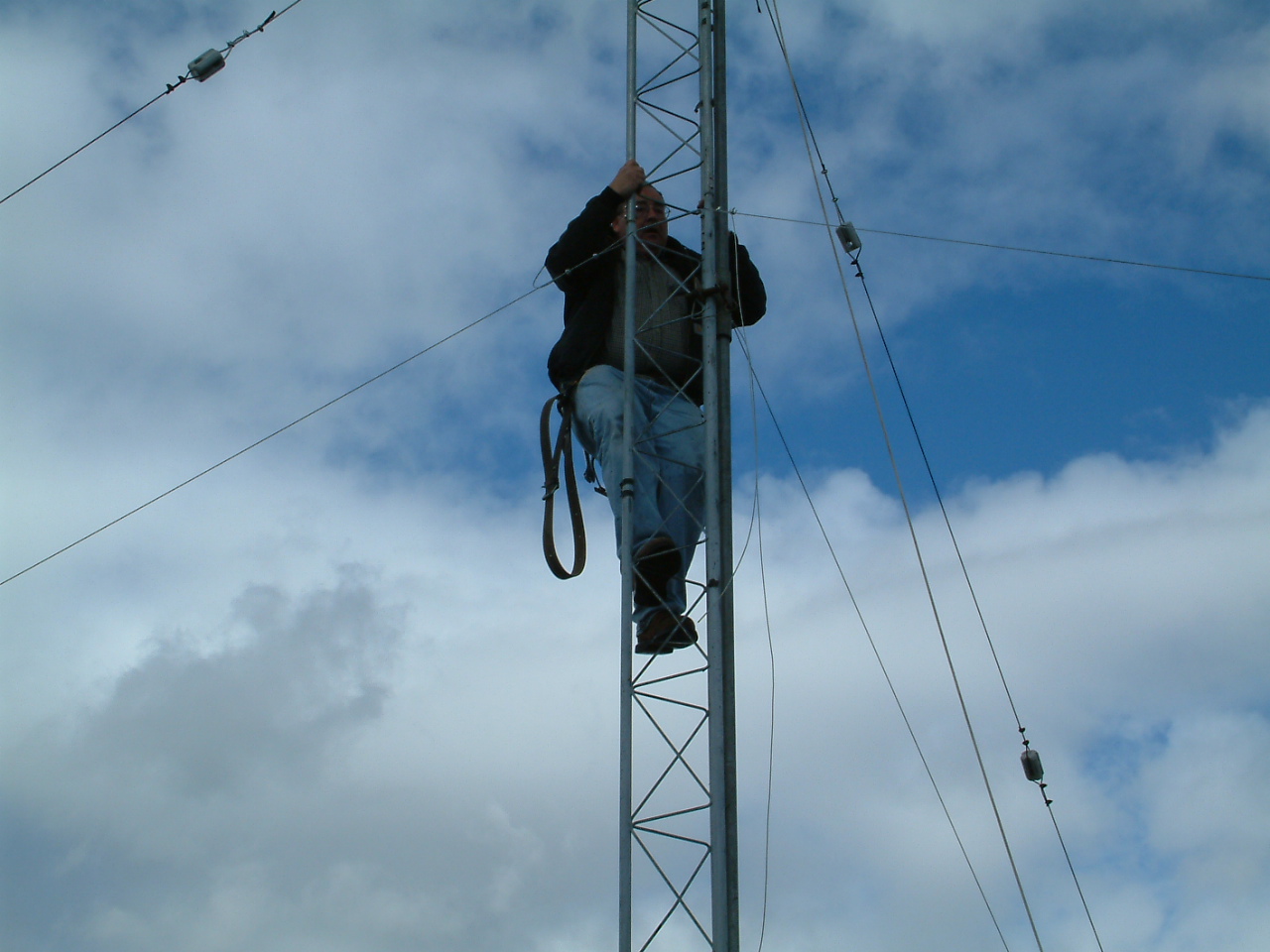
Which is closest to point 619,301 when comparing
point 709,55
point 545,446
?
point 545,446

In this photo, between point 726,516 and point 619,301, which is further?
point 619,301

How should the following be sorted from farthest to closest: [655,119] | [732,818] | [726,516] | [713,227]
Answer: [655,119]
[713,227]
[726,516]
[732,818]

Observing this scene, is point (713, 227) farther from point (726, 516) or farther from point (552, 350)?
point (726, 516)

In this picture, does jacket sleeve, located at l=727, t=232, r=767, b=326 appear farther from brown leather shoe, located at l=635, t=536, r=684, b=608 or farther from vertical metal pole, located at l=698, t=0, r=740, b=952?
brown leather shoe, located at l=635, t=536, r=684, b=608

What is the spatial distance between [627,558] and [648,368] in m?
1.05

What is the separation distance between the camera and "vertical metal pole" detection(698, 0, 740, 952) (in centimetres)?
461

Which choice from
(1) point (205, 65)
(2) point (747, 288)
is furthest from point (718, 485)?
(1) point (205, 65)

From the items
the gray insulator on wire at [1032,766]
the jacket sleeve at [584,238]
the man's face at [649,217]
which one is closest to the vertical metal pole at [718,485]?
the man's face at [649,217]

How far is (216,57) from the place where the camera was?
6.21 m

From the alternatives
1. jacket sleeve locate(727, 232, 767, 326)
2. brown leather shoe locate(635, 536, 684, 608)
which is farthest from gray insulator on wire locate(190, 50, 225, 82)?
brown leather shoe locate(635, 536, 684, 608)

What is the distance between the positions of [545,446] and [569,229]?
3.36ft

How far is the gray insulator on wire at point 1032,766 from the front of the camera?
18.9 feet

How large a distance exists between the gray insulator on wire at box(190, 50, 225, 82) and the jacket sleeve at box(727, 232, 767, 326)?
2.70 metres

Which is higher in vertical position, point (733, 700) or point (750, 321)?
point (750, 321)
